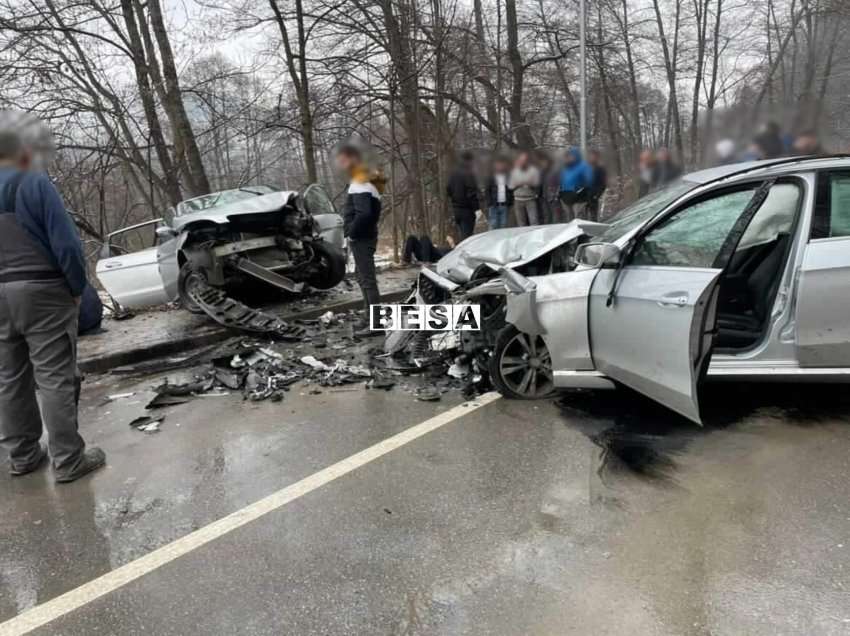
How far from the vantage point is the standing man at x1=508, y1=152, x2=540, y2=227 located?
9.92m

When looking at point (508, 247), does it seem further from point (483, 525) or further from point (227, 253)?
point (227, 253)

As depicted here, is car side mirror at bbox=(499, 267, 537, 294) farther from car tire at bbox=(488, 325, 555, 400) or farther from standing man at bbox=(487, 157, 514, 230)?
standing man at bbox=(487, 157, 514, 230)

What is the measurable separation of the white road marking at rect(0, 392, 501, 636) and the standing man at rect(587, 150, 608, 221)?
21.7ft

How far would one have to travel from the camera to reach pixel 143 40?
502 inches

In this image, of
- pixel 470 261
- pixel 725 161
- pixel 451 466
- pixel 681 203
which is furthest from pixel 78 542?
pixel 725 161

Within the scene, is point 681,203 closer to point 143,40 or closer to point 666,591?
point 666,591

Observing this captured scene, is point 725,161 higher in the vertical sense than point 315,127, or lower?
lower

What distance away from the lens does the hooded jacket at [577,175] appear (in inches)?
371

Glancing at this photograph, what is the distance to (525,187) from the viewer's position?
394 inches

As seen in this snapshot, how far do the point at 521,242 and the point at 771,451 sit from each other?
238 centimetres

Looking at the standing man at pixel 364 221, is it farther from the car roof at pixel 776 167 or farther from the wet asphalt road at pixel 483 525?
the car roof at pixel 776 167

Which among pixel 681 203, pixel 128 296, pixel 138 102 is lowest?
pixel 128 296

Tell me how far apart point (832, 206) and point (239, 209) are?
602cm

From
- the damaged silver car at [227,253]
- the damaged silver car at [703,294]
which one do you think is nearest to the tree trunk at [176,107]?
the damaged silver car at [227,253]
